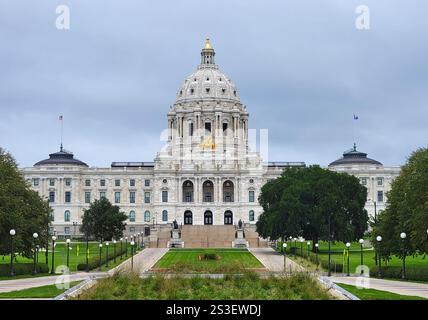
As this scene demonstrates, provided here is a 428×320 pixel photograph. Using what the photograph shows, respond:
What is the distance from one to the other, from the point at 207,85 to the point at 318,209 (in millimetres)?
78557

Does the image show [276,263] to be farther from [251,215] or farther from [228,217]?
[228,217]

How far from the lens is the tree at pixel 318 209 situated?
86438 mm

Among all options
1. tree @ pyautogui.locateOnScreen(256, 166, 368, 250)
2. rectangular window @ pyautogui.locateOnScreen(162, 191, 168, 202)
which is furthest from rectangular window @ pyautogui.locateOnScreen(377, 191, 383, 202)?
tree @ pyautogui.locateOnScreen(256, 166, 368, 250)

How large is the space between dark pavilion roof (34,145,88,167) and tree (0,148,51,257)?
78.8 metres

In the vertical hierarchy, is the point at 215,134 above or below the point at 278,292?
above

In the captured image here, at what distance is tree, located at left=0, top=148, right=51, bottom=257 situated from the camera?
176ft

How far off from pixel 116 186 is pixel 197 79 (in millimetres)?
32065

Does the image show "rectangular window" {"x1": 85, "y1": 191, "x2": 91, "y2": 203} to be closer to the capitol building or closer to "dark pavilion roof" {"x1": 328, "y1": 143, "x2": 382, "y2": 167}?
the capitol building

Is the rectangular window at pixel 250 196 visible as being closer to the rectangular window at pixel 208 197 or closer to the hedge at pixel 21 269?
the rectangular window at pixel 208 197

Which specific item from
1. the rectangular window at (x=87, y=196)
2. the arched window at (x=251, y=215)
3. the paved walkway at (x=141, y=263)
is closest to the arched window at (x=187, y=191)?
the arched window at (x=251, y=215)

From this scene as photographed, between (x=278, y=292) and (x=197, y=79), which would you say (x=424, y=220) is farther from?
(x=197, y=79)

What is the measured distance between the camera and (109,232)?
3996 inches

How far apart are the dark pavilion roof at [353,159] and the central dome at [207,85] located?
26412 mm
